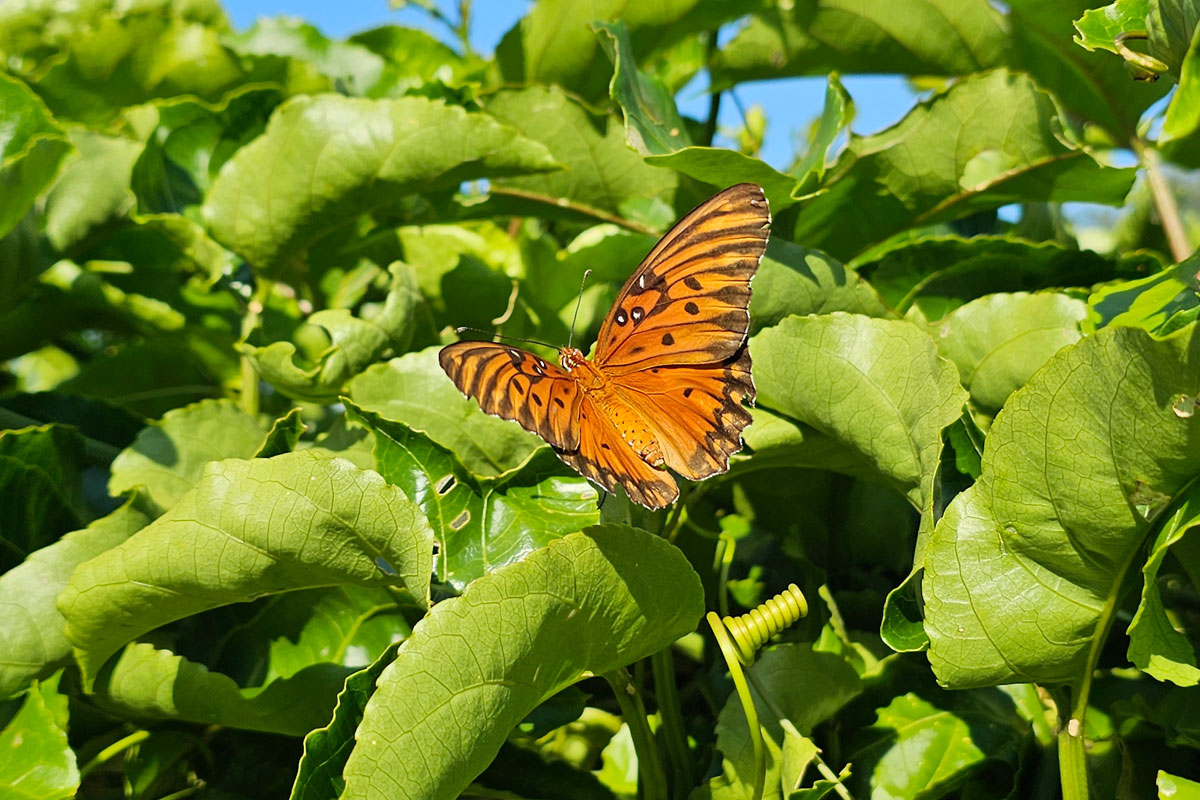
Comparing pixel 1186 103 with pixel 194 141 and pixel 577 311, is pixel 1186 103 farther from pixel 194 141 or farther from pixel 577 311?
pixel 194 141

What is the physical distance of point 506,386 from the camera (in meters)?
0.92

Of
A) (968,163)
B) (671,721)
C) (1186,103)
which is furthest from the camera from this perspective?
(968,163)

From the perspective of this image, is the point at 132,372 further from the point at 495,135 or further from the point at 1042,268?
the point at 1042,268

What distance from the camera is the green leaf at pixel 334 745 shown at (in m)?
0.70

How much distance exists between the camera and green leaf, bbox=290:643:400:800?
70 cm

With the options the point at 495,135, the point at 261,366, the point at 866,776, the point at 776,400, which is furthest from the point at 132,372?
the point at 866,776

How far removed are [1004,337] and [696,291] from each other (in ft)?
0.90

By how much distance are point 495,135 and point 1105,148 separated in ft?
4.13

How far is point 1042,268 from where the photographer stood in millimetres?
1108

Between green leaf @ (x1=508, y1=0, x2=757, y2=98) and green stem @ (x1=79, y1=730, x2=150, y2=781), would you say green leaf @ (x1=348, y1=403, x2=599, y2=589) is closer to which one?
green stem @ (x1=79, y1=730, x2=150, y2=781)

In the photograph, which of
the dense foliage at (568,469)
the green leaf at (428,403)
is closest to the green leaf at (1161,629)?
the dense foliage at (568,469)

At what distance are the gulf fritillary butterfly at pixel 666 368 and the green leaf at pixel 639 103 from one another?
112mm

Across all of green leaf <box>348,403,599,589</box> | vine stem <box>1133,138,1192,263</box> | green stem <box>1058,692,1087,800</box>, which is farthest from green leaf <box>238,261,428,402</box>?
vine stem <box>1133,138,1192,263</box>

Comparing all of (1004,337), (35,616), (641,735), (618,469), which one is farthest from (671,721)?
(35,616)
